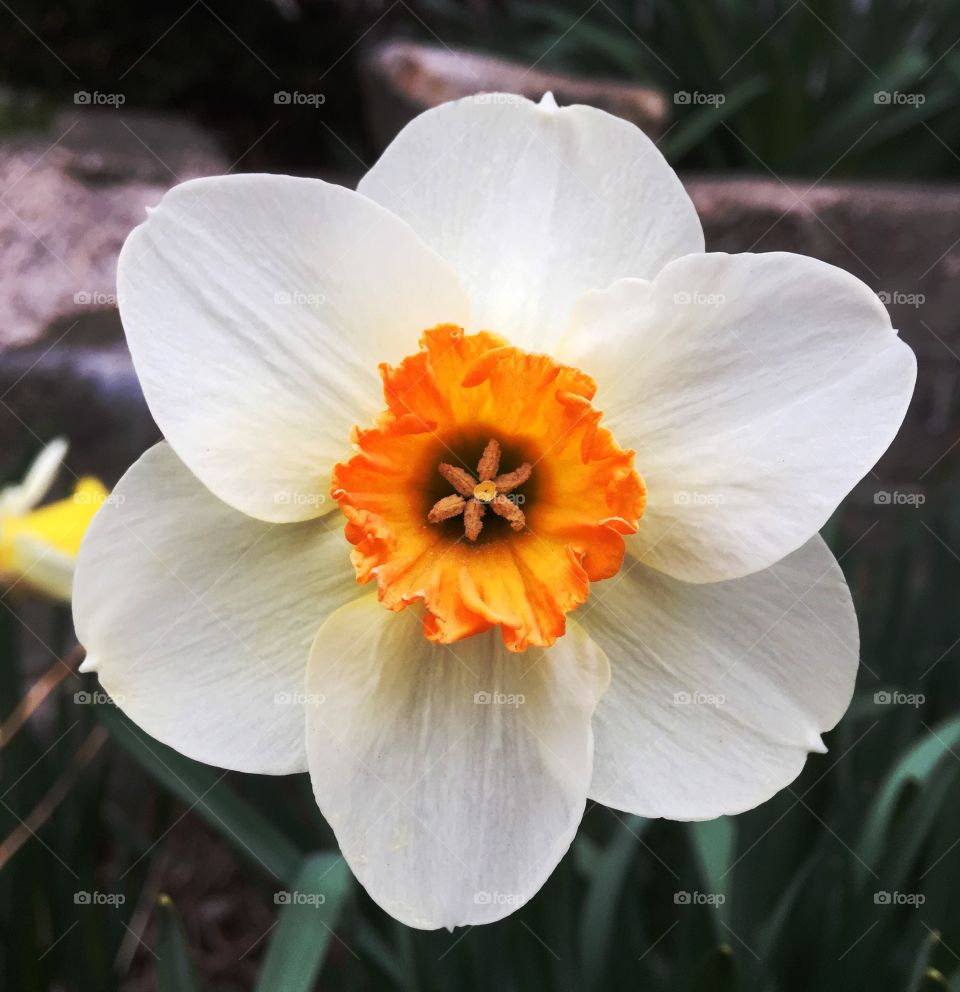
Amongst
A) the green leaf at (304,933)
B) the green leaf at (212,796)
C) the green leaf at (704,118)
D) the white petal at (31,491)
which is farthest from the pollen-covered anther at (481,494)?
the green leaf at (704,118)

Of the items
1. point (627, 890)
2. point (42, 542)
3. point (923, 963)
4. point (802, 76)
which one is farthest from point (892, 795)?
point (802, 76)

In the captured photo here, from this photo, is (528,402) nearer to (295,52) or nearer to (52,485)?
(52,485)

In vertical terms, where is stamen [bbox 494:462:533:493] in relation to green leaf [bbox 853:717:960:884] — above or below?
above

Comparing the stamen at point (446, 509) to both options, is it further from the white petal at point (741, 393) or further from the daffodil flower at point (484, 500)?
the white petal at point (741, 393)

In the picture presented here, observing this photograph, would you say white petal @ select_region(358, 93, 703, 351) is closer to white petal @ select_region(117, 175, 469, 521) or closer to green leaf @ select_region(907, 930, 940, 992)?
white petal @ select_region(117, 175, 469, 521)

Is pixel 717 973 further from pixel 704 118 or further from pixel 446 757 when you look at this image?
pixel 704 118

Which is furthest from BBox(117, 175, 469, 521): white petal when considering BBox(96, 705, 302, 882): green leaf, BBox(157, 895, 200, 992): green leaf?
BBox(96, 705, 302, 882): green leaf

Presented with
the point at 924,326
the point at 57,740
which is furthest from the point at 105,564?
the point at 924,326
